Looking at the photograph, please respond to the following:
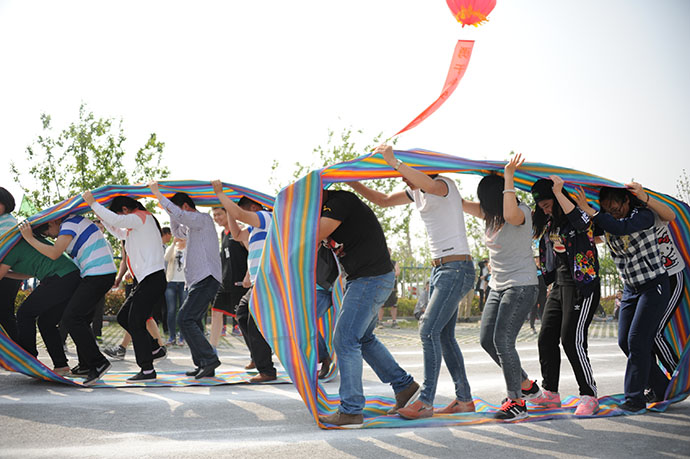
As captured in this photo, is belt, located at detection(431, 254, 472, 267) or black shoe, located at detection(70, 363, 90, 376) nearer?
belt, located at detection(431, 254, 472, 267)

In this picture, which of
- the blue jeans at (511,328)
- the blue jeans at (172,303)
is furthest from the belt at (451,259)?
the blue jeans at (172,303)

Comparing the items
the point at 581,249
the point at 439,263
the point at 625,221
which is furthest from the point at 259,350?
the point at 625,221

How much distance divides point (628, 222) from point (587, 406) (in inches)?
60.5

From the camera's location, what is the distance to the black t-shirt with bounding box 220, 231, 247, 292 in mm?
9234

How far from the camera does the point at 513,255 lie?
531 centimetres

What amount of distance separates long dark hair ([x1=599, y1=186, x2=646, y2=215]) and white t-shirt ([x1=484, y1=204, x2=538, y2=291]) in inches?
31.0

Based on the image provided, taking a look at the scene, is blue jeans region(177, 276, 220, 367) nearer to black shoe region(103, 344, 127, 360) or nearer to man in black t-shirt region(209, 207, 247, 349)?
man in black t-shirt region(209, 207, 247, 349)

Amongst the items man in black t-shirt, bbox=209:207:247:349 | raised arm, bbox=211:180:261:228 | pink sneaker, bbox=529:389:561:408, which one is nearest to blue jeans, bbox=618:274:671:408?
pink sneaker, bbox=529:389:561:408

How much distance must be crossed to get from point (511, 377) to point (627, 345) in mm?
1215

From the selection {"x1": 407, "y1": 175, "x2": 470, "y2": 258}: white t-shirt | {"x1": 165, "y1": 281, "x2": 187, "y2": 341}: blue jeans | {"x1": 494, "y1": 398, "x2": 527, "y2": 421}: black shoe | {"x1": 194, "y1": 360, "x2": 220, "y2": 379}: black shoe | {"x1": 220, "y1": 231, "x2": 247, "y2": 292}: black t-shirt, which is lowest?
{"x1": 194, "y1": 360, "x2": 220, "y2": 379}: black shoe

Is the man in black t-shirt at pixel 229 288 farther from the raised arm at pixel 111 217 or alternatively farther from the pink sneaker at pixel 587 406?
the pink sneaker at pixel 587 406

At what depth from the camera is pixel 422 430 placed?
4836mm

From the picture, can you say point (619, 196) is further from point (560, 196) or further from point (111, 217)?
point (111, 217)

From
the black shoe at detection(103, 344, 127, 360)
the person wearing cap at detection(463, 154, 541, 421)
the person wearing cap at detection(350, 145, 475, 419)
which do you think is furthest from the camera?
the black shoe at detection(103, 344, 127, 360)
